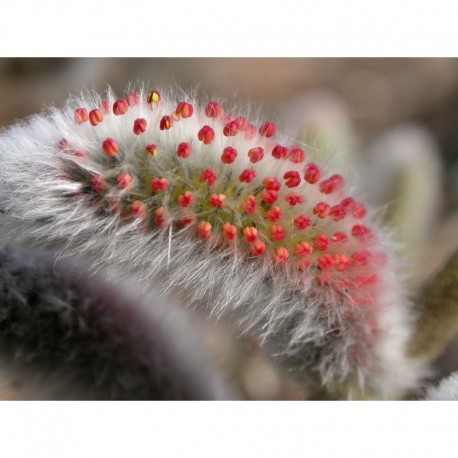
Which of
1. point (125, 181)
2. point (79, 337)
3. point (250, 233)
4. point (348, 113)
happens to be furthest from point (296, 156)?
point (348, 113)

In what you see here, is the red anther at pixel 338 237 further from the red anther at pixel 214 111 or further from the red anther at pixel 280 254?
the red anther at pixel 214 111

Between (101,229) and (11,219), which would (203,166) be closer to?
(101,229)

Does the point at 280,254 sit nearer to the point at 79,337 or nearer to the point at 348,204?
the point at 348,204

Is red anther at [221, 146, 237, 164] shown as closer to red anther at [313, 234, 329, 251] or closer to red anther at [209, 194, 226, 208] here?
red anther at [209, 194, 226, 208]
